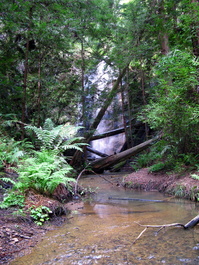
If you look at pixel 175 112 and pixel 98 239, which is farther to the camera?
pixel 175 112

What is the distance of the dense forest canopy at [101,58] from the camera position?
660 cm

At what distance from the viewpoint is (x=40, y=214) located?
361 cm

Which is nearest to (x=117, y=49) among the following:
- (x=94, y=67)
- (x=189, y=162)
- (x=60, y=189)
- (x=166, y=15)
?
(x=94, y=67)

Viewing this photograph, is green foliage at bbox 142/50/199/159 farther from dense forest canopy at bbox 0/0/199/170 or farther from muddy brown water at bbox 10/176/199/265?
muddy brown water at bbox 10/176/199/265

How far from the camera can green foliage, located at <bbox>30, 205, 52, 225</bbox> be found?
352 cm

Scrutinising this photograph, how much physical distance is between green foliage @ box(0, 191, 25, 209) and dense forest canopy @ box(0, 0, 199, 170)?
150 inches

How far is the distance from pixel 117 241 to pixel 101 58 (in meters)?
11.5

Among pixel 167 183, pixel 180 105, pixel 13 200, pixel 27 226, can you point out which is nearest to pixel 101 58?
pixel 180 105

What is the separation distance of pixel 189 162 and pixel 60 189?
424 cm

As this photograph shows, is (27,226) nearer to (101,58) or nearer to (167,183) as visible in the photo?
(167,183)

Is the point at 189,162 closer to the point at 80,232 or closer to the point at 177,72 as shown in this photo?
the point at 177,72

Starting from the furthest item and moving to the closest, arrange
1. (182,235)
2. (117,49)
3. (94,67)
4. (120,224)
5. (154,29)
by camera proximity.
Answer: (94,67) < (117,49) < (154,29) < (120,224) < (182,235)

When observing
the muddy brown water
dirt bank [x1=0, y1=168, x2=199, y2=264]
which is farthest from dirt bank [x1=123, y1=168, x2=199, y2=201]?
the muddy brown water

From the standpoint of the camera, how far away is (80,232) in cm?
327
